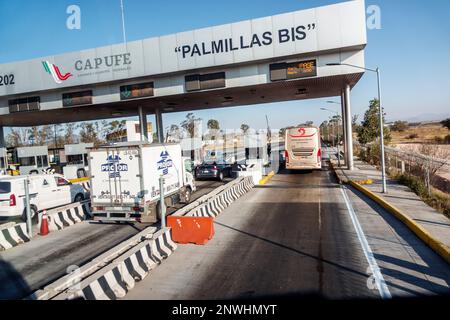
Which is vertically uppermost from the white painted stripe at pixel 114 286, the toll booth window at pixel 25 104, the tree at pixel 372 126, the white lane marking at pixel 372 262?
the toll booth window at pixel 25 104

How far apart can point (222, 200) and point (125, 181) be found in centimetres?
480

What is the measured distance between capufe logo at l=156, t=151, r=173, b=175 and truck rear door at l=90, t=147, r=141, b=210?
1251mm

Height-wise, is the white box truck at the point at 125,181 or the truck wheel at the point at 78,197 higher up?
the white box truck at the point at 125,181

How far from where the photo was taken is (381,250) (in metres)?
8.82

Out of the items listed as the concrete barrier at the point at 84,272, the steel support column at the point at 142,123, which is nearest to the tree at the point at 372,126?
the steel support column at the point at 142,123

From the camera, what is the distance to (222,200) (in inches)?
593

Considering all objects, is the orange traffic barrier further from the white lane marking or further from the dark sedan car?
the dark sedan car

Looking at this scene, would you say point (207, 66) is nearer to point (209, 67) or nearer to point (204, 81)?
point (209, 67)

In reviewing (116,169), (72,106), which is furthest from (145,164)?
(72,106)

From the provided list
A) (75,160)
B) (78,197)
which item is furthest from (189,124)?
(78,197)

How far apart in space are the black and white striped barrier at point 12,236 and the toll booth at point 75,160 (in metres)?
18.4

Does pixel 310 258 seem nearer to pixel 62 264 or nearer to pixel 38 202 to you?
pixel 62 264

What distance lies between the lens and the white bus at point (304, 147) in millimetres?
25109

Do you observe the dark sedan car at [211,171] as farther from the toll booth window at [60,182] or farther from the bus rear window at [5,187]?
the bus rear window at [5,187]
